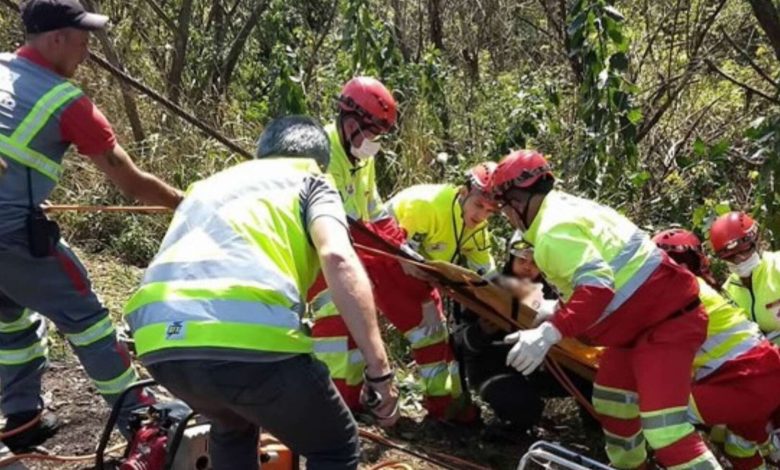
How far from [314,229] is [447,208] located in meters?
2.87

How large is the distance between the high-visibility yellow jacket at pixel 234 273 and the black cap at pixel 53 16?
60.4 inches

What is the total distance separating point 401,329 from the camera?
6.16 metres

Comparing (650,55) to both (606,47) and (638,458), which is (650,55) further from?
(638,458)

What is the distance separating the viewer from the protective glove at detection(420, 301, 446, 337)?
→ 6.11m

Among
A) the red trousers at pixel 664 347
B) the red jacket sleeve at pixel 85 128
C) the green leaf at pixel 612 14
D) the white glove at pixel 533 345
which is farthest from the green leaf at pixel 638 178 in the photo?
the red jacket sleeve at pixel 85 128

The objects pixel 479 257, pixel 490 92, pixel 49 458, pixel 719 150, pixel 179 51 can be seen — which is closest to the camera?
pixel 49 458

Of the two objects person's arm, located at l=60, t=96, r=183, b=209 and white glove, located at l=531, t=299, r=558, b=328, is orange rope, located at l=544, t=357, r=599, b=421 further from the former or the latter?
person's arm, located at l=60, t=96, r=183, b=209

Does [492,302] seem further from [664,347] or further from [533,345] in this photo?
[664,347]

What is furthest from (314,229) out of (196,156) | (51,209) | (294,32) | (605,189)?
(294,32)

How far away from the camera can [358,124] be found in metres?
5.80

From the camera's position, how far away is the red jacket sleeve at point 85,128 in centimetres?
449

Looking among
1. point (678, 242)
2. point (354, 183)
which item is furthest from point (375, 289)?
point (678, 242)

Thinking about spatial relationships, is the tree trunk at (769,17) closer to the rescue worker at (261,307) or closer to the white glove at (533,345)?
the white glove at (533,345)

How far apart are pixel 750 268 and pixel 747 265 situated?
0.03 meters
